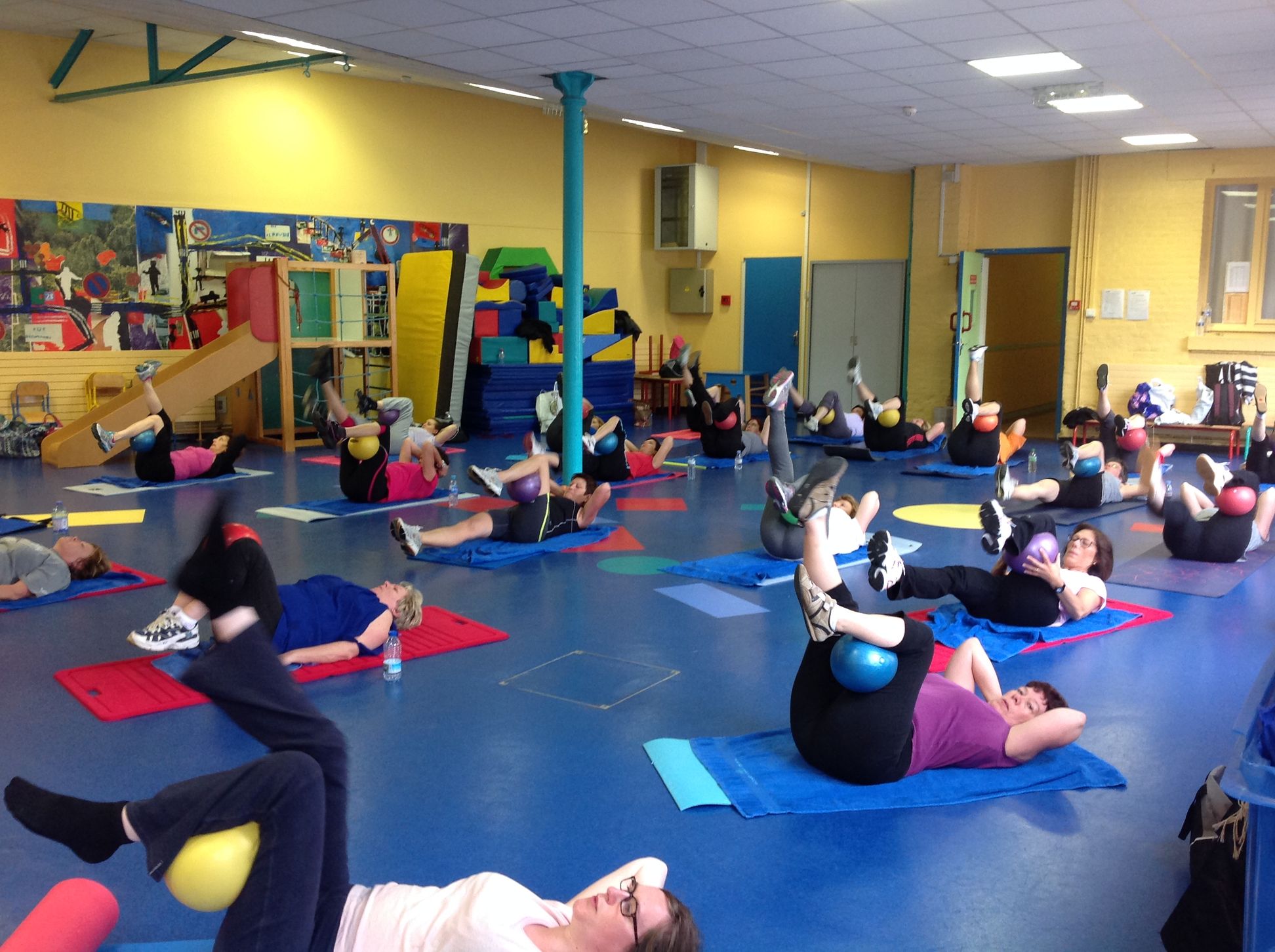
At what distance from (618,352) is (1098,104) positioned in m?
7.61

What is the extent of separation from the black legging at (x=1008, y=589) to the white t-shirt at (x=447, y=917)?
11.6 feet

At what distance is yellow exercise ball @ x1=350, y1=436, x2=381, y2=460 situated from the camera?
9.06m

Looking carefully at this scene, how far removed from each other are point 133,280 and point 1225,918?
12.9m

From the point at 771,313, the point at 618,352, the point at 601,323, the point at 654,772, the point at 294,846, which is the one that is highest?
the point at 771,313

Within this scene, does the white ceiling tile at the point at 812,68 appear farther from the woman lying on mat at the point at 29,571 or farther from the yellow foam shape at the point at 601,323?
the yellow foam shape at the point at 601,323

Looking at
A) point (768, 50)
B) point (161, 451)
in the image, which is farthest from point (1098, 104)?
point (161, 451)

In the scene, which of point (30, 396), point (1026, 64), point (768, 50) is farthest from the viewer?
point (30, 396)

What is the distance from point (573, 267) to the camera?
9.55m

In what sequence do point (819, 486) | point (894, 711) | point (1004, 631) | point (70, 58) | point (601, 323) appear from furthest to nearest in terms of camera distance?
point (601, 323) → point (70, 58) → point (1004, 631) → point (819, 486) → point (894, 711)

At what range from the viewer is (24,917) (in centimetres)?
308

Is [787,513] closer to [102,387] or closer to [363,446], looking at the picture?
[363,446]

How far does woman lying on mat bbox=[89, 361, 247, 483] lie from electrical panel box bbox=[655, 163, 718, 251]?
9.18 metres

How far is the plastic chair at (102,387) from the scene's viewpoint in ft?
41.3

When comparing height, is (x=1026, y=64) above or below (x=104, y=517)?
above
